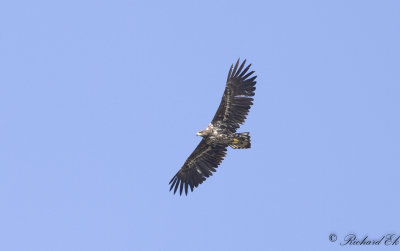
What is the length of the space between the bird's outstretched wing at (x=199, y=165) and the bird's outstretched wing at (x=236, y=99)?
5.06 feet

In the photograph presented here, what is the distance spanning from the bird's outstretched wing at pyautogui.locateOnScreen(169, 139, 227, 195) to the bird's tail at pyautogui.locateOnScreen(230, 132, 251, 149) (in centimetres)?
139

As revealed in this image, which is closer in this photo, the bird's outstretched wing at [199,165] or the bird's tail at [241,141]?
the bird's tail at [241,141]

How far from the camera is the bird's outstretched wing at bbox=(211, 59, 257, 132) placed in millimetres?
24281

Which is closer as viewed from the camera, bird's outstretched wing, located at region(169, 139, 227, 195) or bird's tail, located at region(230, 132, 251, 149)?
bird's tail, located at region(230, 132, 251, 149)

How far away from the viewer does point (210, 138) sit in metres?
24.8

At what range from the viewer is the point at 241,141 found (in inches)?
946

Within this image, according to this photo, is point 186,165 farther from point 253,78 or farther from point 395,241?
point 395,241

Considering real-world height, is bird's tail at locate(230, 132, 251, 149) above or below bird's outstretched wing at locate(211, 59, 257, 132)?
below

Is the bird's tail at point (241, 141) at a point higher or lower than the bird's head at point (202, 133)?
lower

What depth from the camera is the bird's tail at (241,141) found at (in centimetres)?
2388

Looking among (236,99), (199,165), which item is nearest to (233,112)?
(236,99)

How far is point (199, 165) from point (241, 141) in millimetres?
3091

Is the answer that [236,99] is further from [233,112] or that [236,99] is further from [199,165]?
[199,165]

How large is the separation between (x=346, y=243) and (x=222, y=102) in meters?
7.43
